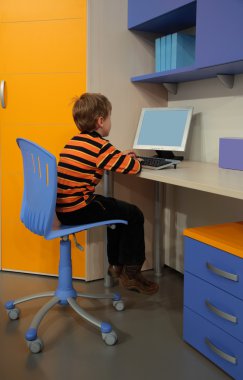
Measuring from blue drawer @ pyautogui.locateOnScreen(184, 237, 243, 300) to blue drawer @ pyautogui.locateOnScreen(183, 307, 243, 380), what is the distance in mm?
196

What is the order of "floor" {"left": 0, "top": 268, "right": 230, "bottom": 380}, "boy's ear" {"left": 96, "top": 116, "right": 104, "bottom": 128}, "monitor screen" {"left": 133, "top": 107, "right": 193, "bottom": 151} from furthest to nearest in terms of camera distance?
1. "monitor screen" {"left": 133, "top": 107, "right": 193, "bottom": 151}
2. "boy's ear" {"left": 96, "top": 116, "right": 104, "bottom": 128}
3. "floor" {"left": 0, "top": 268, "right": 230, "bottom": 380}

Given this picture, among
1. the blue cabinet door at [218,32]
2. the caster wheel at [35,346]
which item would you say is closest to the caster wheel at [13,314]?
the caster wheel at [35,346]

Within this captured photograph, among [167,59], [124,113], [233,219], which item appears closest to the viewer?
[233,219]

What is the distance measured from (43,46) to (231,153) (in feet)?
4.48

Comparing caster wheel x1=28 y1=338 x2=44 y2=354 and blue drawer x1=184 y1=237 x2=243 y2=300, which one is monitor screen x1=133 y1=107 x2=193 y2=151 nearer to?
blue drawer x1=184 y1=237 x2=243 y2=300

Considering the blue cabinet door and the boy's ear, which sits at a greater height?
the blue cabinet door

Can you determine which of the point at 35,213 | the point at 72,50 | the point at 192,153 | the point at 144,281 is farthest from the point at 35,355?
the point at 72,50

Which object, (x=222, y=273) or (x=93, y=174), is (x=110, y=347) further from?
(x=93, y=174)

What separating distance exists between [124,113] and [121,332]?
139cm

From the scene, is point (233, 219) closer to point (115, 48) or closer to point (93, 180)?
point (93, 180)

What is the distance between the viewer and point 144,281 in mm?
2529

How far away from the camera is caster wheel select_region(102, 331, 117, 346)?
1961 millimetres

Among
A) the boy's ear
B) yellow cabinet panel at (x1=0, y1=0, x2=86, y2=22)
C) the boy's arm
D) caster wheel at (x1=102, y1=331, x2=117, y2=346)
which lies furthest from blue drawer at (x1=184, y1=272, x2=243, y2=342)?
yellow cabinet panel at (x1=0, y1=0, x2=86, y2=22)

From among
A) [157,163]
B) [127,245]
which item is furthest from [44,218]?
[157,163]
